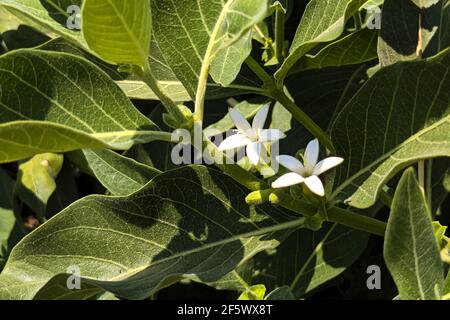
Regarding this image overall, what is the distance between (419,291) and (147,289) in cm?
43

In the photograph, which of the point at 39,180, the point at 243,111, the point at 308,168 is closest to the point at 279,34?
the point at 243,111

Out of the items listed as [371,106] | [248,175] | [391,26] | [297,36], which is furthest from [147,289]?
[391,26]

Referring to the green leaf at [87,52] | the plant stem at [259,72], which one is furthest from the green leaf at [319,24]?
the green leaf at [87,52]

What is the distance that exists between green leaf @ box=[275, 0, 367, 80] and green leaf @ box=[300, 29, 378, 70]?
56 millimetres

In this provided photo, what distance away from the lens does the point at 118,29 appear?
1089 mm

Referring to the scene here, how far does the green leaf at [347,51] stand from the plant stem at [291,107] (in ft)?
0.35

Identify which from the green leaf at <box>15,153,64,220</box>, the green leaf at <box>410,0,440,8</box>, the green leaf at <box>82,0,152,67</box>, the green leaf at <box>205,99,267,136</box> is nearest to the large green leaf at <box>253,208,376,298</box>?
the green leaf at <box>205,99,267,136</box>

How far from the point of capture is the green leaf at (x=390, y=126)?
1275mm

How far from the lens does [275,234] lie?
1.40 meters

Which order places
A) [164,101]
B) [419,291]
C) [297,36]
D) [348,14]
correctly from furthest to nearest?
[297,36]
[348,14]
[164,101]
[419,291]

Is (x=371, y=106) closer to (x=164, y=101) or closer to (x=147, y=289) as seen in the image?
(x=164, y=101)

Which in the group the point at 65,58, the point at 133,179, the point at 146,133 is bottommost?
the point at 133,179

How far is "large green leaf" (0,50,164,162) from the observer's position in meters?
1.19

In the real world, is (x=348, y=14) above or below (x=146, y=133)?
above
